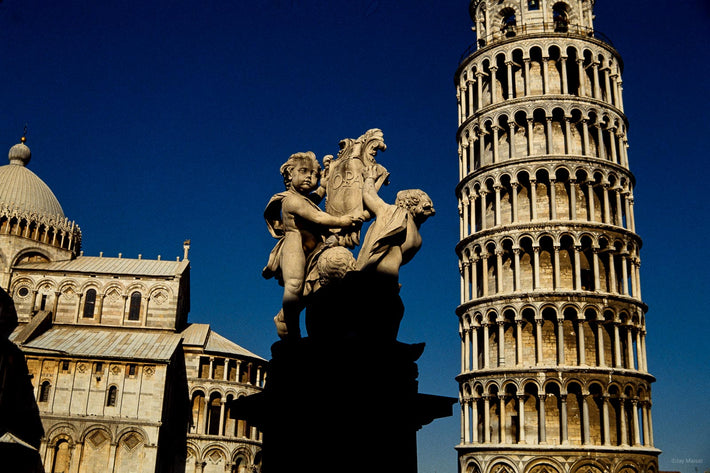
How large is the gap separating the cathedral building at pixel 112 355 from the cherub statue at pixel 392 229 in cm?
4153

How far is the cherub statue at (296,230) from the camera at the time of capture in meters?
6.42

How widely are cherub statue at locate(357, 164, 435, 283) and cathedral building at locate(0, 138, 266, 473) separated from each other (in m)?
41.5

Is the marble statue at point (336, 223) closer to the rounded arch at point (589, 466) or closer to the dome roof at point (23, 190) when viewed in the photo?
the rounded arch at point (589, 466)

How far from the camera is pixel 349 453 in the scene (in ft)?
18.6

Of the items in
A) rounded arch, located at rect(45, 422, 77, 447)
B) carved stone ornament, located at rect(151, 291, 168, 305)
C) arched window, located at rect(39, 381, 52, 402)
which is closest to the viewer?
rounded arch, located at rect(45, 422, 77, 447)

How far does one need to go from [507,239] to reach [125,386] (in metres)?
26.3

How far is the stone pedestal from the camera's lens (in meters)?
5.73

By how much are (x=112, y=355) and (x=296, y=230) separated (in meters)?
43.0

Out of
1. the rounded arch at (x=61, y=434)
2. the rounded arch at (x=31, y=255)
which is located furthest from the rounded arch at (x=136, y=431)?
the rounded arch at (x=31, y=255)

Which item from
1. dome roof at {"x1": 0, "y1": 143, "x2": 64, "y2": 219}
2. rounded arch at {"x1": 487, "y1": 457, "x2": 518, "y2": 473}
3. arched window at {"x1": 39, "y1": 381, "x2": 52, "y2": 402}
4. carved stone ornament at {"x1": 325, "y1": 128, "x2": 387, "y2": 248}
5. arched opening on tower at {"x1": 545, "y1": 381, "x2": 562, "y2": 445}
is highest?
dome roof at {"x1": 0, "y1": 143, "x2": 64, "y2": 219}

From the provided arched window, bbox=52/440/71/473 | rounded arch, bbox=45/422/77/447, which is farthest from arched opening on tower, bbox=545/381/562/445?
arched window, bbox=52/440/71/473

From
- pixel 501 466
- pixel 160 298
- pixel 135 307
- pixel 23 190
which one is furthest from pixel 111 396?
pixel 501 466

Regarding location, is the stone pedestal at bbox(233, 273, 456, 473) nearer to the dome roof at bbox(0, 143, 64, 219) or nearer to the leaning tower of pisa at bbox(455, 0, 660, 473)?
the leaning tower of pisa at bbox(455, 0, 660, 473)

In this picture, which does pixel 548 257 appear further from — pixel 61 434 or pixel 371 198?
pixel 371 198
